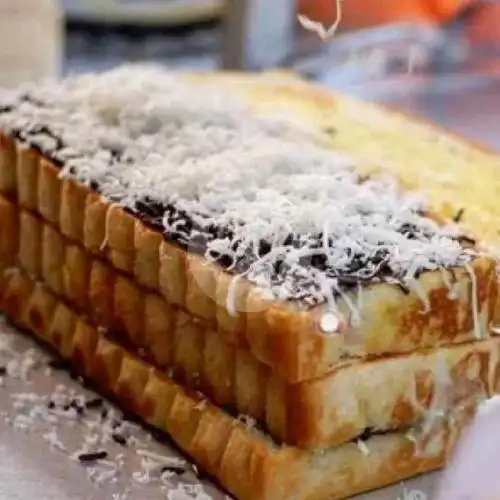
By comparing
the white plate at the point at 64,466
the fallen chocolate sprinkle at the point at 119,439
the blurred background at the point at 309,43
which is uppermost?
the blurred background at the point at 309,43

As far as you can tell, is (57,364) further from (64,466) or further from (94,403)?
(64,466)

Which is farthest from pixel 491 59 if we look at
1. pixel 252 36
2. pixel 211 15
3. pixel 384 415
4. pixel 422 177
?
pixel 384 415

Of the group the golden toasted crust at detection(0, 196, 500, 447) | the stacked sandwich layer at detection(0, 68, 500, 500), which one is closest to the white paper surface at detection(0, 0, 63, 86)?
the stacked sandwich layer at detection(0, 68, 500, 500)

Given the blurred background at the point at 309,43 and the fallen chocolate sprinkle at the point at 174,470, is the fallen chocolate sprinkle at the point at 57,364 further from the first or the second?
the blurred background at the point at 309,43

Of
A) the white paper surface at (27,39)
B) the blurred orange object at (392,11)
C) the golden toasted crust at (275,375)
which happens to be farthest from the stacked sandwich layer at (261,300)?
the blurred orange object at (392,11)

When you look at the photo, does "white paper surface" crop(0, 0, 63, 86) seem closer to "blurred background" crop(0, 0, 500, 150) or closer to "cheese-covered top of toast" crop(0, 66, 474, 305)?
"blurred background" crop(0, 0, 500, 150)

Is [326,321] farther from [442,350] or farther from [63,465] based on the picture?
[63,465]

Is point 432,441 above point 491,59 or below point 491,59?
below

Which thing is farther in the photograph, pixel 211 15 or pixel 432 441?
pixel 211 15

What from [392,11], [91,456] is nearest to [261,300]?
[91,456]
